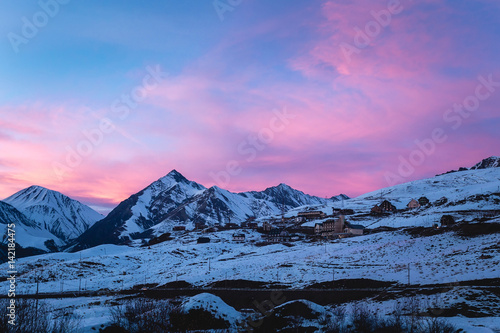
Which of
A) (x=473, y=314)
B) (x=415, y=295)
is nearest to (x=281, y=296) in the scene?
(x=415, y=295)

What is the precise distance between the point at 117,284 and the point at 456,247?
237 feet

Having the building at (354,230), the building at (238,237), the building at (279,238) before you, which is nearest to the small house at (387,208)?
the building at (354,230)

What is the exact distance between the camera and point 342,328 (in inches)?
939

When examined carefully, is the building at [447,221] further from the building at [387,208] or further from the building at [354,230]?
the building at [387,208]

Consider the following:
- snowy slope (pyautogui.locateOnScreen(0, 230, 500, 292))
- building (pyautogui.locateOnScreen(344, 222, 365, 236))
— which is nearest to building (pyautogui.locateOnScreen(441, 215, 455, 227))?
snowy slope (pyautogui.locateOnScreen(0, 230, 500, 292))

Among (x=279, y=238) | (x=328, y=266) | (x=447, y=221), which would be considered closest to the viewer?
(x=328, y=266)

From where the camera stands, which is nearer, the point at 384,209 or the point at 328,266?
the point at 328,266

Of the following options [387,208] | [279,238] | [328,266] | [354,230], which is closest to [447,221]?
[354,230]

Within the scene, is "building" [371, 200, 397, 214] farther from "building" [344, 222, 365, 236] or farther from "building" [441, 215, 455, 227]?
"building" [441, 215, 455, 227]

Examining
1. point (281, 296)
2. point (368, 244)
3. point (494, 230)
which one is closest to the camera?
point (281, 296)

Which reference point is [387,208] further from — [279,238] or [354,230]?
[279,238]

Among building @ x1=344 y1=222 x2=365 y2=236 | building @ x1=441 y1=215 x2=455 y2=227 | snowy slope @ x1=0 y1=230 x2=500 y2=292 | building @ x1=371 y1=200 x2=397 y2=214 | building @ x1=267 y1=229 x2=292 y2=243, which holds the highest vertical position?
building @ x1=371 y1=200 x2=397 y2=214

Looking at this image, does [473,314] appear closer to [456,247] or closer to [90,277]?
[456,247]

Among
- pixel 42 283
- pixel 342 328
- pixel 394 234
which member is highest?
pixel 394 234
